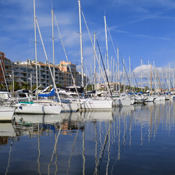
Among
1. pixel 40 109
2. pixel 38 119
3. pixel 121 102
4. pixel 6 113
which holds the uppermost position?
pixel 6 113

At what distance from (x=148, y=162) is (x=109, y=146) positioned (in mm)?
2712

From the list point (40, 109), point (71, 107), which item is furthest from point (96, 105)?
point (40, 109)

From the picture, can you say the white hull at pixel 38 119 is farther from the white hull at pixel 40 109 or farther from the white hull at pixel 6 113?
the white hull at pixel 6 113

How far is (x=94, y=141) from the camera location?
1214 centimetres

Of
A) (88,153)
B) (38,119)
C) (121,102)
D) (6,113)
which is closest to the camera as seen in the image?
(88,153)

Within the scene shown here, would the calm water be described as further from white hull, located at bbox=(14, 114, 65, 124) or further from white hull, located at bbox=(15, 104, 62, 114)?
white hull, located at bbox=(15, 104, 62, 114)

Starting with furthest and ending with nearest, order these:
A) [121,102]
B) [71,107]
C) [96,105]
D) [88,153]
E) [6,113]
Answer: [121,102]
[96,105]
[71,107]
[6,113]
[88,153]

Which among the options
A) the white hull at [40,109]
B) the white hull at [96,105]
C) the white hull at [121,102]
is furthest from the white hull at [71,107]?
the white hull at [121,102]

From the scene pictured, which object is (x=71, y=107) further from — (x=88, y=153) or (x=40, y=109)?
(x=88, y=153)

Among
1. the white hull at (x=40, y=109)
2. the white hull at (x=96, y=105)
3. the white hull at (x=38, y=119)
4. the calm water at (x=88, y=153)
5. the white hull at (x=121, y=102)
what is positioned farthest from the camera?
the white hull at (x=121, y=102)

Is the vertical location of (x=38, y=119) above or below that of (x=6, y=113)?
below

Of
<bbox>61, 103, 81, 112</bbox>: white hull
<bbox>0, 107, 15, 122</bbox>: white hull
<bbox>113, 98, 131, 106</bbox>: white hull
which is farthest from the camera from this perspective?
<bbox>113, 98, 131, 106</bbox>: white hull

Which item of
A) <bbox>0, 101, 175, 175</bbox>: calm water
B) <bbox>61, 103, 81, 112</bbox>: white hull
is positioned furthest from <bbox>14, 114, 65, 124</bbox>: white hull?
<bbox>0, 101, 175, 175</bbox>: calm water

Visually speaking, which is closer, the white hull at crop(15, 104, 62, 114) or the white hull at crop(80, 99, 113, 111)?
the white hull at crop(15, 104, 62, 114)
